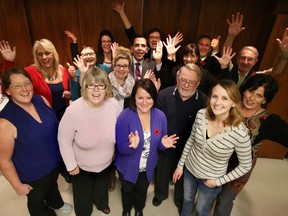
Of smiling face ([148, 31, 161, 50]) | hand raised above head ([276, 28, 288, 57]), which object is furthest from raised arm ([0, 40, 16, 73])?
hand raised above head ([276, 28, 288, 57])

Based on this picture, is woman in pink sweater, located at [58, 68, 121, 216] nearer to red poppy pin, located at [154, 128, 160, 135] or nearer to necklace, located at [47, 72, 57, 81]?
red poppy pin, located at [154, 128, 160, 135]

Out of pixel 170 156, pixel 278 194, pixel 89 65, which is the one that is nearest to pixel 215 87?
pixel 170 156

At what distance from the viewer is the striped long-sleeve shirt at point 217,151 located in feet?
4.49

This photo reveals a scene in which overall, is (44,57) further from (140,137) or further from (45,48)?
(140,137)

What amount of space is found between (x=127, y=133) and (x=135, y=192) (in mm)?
743

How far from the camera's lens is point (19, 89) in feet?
4.46

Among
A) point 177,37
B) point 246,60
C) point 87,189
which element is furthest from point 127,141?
point 177,37

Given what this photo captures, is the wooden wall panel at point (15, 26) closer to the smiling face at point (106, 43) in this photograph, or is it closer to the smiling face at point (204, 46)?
the smiling face at point (106, 43)

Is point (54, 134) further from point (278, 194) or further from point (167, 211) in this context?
point (278, 194)

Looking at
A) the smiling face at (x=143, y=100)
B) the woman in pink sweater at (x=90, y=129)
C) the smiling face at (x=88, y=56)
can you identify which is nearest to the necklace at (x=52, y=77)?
the smiling face at (x=88, y=56)

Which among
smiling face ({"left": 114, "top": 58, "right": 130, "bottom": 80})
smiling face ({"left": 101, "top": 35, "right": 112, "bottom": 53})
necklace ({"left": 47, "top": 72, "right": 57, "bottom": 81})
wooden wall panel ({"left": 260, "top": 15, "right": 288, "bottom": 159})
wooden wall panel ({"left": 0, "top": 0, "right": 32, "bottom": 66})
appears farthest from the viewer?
wooden wall panel ({"left": 0, "top": 0, "right": 32, "bottom": 66})

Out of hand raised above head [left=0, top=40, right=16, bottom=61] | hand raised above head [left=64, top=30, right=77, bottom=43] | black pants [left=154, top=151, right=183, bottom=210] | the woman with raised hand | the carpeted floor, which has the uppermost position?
hand raised above head [left=64, top=30, right=77, bottom=43]

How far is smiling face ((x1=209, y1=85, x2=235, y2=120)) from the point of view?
138cm

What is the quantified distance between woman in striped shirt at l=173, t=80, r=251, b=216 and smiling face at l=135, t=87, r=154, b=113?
0.40 m
